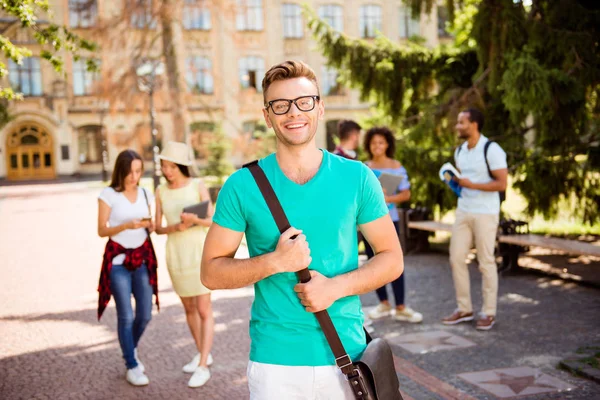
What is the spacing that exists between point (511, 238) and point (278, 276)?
7953mm

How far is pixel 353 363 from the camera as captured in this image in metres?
2.58

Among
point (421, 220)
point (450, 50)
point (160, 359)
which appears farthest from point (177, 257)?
point (450, 50)

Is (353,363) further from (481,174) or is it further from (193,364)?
(481,174)

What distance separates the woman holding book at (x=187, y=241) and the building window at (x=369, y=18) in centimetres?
4695

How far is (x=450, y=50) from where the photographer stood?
13.1 m

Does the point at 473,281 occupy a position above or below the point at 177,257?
below

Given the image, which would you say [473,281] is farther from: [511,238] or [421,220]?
[421,220]

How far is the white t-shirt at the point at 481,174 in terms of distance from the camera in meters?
6.92

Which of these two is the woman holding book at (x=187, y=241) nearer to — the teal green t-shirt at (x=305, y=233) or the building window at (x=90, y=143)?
the teal green t-shirt at (x=305, y=233)

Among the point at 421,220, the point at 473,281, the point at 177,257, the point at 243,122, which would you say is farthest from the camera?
the point at 243,122

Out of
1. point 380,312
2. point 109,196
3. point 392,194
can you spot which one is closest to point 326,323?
point 109,196

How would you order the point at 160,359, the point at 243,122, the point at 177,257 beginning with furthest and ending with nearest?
the point at 243,122
the point at 160,359
the point at 177,257

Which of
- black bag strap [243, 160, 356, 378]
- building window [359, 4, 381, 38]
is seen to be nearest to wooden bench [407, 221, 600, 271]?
black bag strap [243, 160, 356, 378]

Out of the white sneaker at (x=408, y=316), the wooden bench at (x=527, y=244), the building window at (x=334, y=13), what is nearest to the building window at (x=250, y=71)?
the building window at (x=334, y=13)
